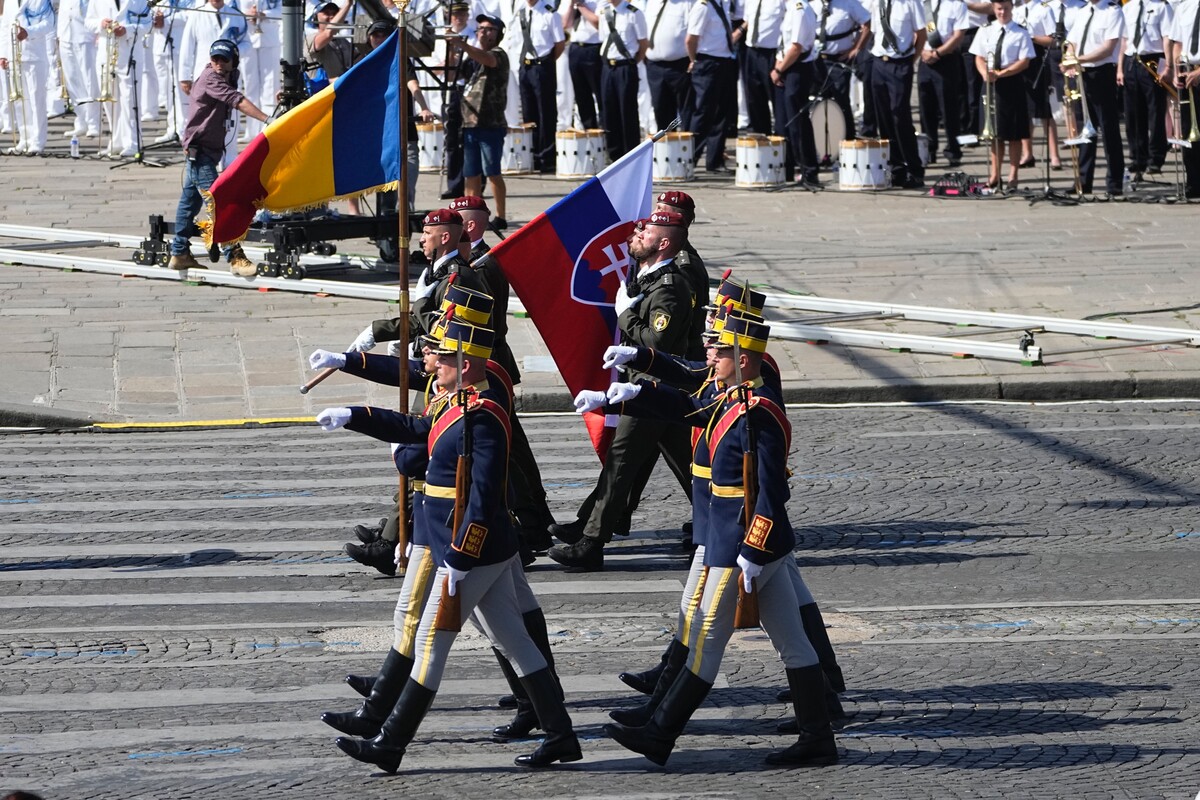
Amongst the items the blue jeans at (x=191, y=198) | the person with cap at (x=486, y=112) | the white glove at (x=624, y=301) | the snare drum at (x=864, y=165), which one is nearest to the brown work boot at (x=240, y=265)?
the blue jeans at (x=191, y=198)

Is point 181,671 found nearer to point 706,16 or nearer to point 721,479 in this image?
point 721,479

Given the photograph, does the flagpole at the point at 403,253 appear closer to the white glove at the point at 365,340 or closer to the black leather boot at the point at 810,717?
the white glove at the point at 365,340

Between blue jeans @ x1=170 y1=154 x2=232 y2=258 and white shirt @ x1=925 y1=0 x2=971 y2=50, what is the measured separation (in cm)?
1047

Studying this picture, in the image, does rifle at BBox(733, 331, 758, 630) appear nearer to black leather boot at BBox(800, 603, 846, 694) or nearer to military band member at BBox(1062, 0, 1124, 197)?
black leather boot at BBox(800, 603, 846, 694)

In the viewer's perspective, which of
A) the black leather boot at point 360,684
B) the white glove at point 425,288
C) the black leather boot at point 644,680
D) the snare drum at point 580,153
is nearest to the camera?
the black leather boot at point 360,684

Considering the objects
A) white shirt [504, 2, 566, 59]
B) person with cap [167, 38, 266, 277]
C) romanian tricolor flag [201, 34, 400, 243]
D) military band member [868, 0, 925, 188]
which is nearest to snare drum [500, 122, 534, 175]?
white shirt [504, 2, 566, 59]

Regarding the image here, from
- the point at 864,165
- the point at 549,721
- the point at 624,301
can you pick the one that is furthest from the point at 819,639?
the point at 864,165

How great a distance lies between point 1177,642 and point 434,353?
3919 mm

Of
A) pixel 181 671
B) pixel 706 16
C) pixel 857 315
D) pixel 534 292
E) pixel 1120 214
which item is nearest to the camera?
pixel 181 671

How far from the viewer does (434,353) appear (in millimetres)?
7633

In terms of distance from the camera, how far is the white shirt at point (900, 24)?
23.1 m

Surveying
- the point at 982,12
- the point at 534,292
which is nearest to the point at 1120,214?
the point at 982,12

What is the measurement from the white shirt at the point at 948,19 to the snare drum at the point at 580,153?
448 cm

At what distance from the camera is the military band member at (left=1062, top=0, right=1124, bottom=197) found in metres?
22.3
